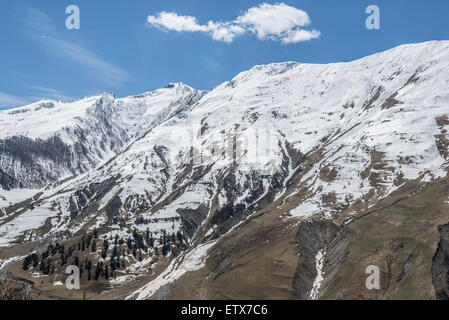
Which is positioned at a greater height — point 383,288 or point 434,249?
point 434,249

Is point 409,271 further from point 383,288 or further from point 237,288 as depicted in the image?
point 237,288

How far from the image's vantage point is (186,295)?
18562 cm

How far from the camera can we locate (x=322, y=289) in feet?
567

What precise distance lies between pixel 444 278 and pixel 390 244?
46.9m

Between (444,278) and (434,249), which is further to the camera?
(434,249)

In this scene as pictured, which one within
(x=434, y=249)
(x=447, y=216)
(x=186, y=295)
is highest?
(x=447, y=216)
